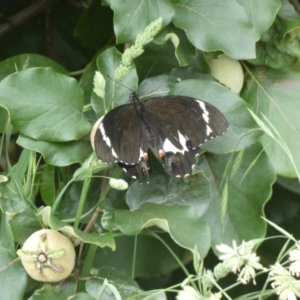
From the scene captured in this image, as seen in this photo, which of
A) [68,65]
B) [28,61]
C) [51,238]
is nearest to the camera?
[51,238]

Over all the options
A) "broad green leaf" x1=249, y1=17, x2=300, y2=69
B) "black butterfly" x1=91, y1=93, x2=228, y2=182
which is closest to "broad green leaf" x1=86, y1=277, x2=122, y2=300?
"black butterfly" x1=91, y1=93, x2=228, y2=182

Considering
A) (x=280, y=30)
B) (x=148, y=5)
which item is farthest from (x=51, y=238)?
(x=280, y=30)

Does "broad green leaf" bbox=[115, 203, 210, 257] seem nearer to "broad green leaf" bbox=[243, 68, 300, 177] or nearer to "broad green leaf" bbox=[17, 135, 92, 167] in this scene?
"broad green leaf" bbox=[17, 135, 92, 167]

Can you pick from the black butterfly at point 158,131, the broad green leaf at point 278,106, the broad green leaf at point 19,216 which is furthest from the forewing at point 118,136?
the broad green leaf at point 278,106

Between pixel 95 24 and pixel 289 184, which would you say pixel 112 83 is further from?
pixel 289 184

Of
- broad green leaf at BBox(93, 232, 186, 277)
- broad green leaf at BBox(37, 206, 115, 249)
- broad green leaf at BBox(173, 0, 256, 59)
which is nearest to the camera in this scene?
broad green leaf at BBox(37, 206, 115, 249)

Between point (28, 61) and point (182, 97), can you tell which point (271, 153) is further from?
point (28, 61)

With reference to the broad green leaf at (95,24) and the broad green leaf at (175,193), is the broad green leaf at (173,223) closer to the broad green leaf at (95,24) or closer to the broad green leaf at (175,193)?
the broad green leaf at (175,193)
